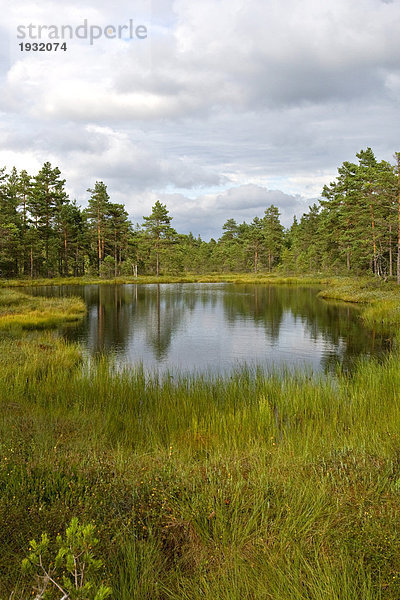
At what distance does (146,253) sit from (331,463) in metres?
79.8

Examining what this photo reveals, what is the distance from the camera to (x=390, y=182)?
36.6 m

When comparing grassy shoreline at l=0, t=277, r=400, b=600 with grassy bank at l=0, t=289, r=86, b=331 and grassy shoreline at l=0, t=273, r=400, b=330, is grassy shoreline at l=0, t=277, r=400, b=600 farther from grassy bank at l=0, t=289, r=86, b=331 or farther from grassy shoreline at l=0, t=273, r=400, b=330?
grassy shoreline at l=0, t=273, r=400, b=330

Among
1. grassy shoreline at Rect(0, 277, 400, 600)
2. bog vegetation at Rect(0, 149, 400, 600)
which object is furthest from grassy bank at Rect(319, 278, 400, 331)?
grassy shoreline at Rect(0, 277, 400, 600)

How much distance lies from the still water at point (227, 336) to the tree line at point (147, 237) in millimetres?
20973

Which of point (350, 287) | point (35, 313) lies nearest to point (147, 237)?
point (350, 287)

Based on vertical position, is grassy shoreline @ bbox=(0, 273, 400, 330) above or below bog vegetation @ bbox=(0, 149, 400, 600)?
above

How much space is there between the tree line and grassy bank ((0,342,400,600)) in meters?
42.7

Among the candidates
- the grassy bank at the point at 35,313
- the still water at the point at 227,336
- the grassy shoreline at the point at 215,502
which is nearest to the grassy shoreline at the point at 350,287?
the grassy bank at the point at 35,313

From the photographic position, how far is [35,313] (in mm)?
24797

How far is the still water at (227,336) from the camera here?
52.6 feet

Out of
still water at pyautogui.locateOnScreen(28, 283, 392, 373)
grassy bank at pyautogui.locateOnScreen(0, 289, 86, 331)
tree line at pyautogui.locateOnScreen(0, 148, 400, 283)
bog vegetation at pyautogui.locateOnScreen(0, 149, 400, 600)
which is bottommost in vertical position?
still water at pyautogui.locateOnScreen(28, 283, 392, 373)

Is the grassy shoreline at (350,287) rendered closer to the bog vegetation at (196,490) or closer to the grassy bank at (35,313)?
the grassy bank at (35,313)

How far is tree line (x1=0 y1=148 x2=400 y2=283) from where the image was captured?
54781 millimetres

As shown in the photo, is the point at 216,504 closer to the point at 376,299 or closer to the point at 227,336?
the point at 227,336
